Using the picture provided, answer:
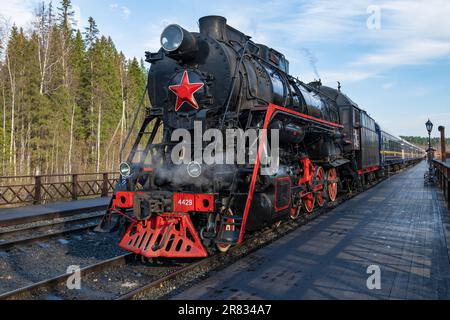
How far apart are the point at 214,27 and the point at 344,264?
476cm

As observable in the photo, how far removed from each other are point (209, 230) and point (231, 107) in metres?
2.25

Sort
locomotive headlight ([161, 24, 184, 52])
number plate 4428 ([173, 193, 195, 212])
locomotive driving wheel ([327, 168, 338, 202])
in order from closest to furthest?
number plate 4428 ([173, 193, 195, 212])
locomotive headlight ([161, 24, 184, 52])
locomotive driving wheel ([327, 168, 338, 202])

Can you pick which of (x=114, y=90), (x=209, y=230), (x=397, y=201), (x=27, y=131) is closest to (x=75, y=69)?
(x=114, y=90)

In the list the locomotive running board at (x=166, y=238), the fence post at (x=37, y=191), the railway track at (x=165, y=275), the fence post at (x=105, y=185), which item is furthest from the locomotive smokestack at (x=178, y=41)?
the fence post at (x=105, y=185)

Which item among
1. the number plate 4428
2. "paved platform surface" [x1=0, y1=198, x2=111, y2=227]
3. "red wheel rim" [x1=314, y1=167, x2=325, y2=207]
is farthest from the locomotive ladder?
"paved platform surface" [x1=0, y1=198, x2=111, y2=227]

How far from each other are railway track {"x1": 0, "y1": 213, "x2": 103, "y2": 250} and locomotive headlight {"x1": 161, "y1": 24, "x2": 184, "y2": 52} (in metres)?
4.80

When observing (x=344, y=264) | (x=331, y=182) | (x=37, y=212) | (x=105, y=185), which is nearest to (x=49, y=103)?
(x=105, y=185)

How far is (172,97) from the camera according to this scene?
6.83m

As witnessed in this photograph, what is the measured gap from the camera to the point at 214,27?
7.17 metres

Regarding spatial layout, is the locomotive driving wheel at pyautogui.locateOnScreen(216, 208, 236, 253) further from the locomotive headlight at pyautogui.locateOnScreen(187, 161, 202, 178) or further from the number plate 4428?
the locomotive headlight at pyautogui.locateOnScreen(187, 161, 202, 178)

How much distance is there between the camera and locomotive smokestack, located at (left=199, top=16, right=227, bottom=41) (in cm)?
716

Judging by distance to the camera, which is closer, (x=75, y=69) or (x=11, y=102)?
(x=11, y=102)

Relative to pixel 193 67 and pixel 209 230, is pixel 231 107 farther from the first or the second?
pixel 209 230

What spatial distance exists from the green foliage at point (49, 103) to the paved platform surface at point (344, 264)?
23.7 meters
